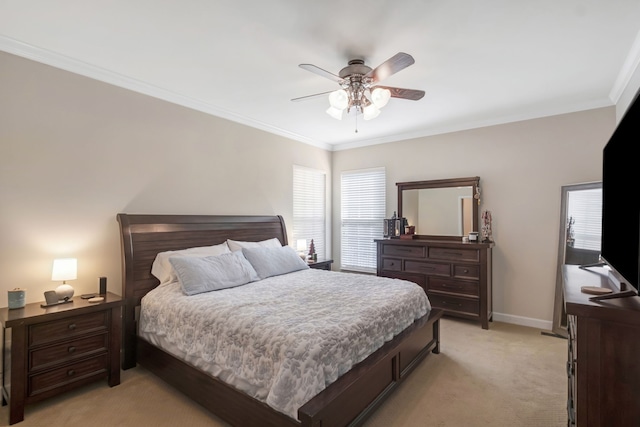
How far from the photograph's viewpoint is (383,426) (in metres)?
2.14

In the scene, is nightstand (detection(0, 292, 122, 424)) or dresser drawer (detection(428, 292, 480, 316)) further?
dresser drawer (detection(428, 292, 480, 316))

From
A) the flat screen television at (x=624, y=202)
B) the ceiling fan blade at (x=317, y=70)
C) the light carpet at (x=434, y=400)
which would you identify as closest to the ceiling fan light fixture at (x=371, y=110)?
the ceiling fan blade at (x=317, y=70)

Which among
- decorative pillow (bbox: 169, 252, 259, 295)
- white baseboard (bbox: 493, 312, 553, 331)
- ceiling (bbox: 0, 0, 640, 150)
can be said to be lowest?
white baseboard (bbox: 493, 312, 553, 331)

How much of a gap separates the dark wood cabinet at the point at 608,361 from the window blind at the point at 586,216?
2.69m

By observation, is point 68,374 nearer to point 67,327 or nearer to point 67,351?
point 67,351

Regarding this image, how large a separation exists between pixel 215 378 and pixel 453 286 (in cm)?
328

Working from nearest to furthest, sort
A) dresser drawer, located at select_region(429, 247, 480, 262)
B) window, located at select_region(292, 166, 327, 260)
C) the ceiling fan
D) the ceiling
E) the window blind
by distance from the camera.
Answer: the ceiling < the ceiling fan < the window blind < dresser drawer, located at select_region(429, 247, 480, 262) < window, located at select_region(292, 166, 327, 260)

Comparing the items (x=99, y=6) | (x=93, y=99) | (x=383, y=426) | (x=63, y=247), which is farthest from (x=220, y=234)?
(x=383, y=426)

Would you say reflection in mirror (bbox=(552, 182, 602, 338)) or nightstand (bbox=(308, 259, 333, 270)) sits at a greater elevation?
reflection in mirror (bbox=(552, 182, 602, 338))

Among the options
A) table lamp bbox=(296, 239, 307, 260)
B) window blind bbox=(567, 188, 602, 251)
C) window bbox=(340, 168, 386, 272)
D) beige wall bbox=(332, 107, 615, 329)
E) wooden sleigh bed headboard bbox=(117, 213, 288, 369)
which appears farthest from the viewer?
window bbox=(340, 168, 386, 272)

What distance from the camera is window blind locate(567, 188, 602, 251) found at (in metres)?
3.54

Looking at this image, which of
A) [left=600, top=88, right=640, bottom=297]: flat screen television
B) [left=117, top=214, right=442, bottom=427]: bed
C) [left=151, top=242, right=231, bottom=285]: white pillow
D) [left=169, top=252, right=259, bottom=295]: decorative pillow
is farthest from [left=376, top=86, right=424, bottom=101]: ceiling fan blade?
[left=151, top=242, right=231, bottom=285]: white pillow

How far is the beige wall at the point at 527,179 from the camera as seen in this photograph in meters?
3.77

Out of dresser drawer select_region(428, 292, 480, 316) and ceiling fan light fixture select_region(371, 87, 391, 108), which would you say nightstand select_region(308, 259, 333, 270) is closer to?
dresser drawer select_region(428, 292, 480, 316)
